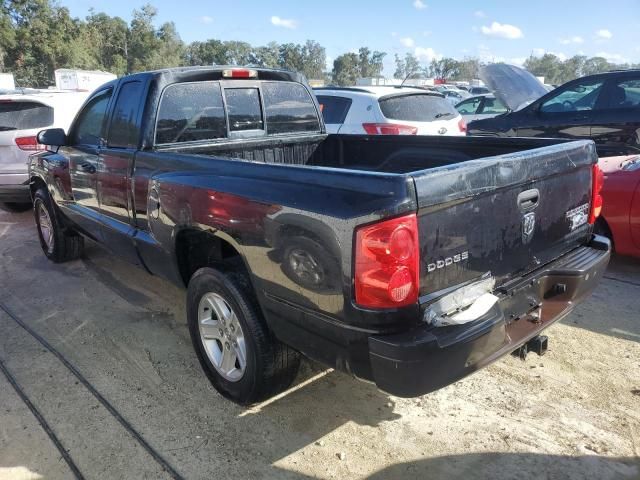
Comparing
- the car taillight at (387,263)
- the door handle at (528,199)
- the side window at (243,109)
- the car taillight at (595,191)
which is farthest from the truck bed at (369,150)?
the car taillight at (387,263)

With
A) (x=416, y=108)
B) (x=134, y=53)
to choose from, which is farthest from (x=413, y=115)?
(x=134, y=53)

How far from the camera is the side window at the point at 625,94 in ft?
22.7

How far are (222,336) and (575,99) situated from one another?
684 cm

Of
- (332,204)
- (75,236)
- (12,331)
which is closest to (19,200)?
(75,236)

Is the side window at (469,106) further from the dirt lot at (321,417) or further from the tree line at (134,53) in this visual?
the dirt lot at (321,417)

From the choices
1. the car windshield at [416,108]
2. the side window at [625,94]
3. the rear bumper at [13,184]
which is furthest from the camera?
the car windshield at [416,108]

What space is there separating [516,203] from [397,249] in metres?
0.79

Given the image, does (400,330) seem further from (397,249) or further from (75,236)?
(75,236)

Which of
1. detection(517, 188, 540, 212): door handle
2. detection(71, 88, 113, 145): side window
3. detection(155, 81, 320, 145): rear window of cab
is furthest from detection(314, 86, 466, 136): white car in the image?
detection(517, 188, 540, 212): door handle

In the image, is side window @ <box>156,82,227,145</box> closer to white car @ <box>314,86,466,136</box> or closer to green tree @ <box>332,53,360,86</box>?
white car @ <box>314,86,466,136</box>

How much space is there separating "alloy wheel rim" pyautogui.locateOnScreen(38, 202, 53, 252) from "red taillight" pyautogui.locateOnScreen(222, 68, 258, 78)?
9.23 ft

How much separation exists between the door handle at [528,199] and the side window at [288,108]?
7.40ft

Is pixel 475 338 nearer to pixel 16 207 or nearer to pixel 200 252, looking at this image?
pixel 200 252

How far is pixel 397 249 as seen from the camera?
6.62 ft
